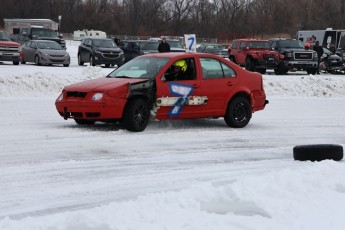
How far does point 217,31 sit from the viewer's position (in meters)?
109

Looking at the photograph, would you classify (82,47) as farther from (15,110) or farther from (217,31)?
(217,31)

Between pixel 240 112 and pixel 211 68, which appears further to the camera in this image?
pixel 240 112

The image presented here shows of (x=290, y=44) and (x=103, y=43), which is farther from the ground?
(x=290, y=44)

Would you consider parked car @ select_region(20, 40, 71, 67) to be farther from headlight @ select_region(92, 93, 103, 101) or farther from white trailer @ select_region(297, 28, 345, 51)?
white trailer @ select_region(297, 28, 345, 51)

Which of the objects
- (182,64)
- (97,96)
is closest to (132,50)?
(182,64)

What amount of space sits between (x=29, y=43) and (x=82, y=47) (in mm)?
2852

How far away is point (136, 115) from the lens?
11.8 m

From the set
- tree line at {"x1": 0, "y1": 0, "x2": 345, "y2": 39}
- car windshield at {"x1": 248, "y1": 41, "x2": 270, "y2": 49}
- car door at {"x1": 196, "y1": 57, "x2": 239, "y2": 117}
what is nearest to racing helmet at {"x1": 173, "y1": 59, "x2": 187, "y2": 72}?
car door at {"x1": 196, "y1": 57, "x2": 239, "y2": 117}

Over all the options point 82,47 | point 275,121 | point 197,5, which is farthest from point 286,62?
point 197,5

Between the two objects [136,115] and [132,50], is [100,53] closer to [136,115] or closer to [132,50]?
[132,50]

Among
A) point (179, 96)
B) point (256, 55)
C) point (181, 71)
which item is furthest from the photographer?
point (256, 55)

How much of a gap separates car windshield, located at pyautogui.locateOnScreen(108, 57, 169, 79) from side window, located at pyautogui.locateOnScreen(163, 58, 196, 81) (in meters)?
0.20

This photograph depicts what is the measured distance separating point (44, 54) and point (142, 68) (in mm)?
20178

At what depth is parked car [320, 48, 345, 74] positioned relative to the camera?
34250 mm
